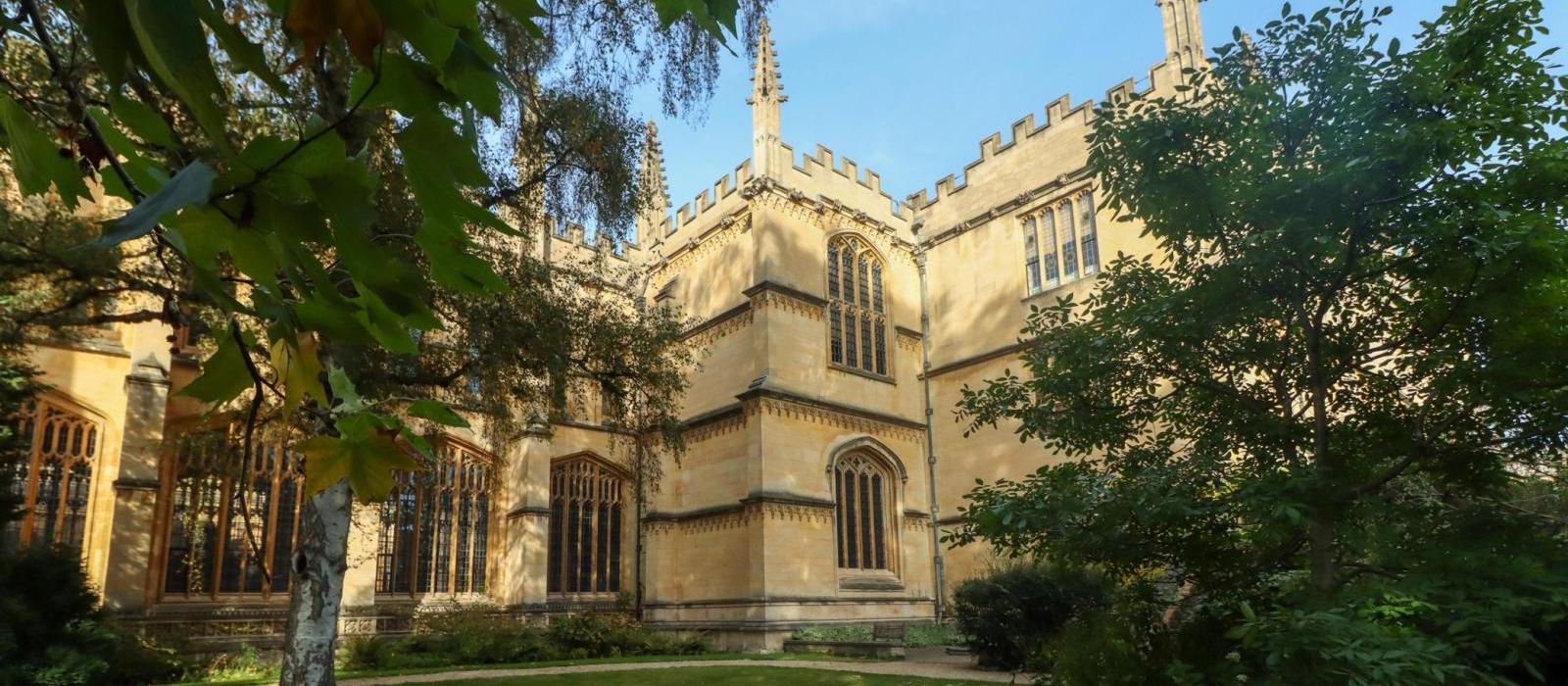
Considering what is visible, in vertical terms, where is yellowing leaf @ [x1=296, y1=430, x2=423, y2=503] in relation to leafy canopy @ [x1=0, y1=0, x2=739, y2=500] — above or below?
below

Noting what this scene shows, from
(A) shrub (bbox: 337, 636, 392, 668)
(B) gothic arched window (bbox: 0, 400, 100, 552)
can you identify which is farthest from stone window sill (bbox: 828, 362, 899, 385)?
(B) gothic arched window (bbox: 0, 400, 100, 552)

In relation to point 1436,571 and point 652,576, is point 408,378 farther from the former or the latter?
point 652,576

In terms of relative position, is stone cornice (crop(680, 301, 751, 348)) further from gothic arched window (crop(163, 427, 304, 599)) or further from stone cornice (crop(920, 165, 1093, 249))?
gothic arched window (crop(163, 427, 304, 599))

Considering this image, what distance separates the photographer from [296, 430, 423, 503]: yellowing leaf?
0.98 metres

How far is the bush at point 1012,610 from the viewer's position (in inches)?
428

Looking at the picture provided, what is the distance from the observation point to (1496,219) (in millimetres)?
3988

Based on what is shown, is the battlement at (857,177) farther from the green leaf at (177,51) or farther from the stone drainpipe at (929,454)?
the green leaf at (177,51)

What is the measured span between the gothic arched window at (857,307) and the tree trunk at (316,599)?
38.5 feet

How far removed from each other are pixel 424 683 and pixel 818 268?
34.5ft

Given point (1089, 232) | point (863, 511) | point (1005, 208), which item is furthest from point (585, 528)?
point (1089, 232)

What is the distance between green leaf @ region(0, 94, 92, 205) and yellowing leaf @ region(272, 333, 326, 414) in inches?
9.0

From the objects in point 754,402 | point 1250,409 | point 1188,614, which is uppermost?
point 754,402

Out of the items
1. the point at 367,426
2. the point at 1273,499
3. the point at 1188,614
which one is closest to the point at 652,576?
the point at 1188,614

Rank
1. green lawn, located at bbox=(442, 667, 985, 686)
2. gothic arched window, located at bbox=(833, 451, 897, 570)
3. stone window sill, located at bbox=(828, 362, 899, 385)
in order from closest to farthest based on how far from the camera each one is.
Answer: green lawn, located at bbox=(442, 667, 985, 686)
gothic arched window, located at bbox=(833, 451, 897, 570)
stone window sill, located at bbox=(828, 362, 899, 385)
